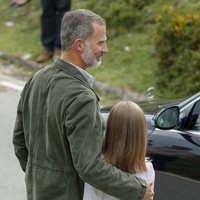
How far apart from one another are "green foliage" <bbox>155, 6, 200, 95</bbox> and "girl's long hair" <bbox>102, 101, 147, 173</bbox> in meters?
5.42

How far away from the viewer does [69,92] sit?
2.81 meters

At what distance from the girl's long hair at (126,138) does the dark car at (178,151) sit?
927mm

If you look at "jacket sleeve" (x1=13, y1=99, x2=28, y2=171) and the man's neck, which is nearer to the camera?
the man's neck

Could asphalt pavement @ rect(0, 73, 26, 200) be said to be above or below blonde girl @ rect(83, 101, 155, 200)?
below

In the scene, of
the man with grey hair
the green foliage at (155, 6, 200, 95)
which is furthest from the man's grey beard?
the green foliage at (155, 6, 200, 95)

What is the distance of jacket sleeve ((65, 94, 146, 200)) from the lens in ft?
9.01

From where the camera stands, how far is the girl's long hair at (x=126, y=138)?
115 inches

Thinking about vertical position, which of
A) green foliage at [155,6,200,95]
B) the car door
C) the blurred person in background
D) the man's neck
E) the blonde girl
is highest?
the man's neck

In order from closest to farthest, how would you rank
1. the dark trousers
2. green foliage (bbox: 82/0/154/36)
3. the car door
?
the car door < the dark trousers < green foliage (bbox: 82/0/154/36)

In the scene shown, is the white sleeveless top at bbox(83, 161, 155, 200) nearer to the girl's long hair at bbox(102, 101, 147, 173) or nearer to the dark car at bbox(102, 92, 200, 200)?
the girl's long hair at bbox(102, 101, 147, 173)

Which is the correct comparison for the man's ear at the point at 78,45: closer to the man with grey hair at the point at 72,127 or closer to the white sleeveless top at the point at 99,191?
the man with grey hair at the point at 72,127

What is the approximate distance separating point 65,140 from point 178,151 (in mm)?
1261

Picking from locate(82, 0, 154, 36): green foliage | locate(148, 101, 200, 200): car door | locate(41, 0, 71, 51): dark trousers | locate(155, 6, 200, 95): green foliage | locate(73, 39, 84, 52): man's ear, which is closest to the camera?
locate(73, 39, 84, 52): man's ear

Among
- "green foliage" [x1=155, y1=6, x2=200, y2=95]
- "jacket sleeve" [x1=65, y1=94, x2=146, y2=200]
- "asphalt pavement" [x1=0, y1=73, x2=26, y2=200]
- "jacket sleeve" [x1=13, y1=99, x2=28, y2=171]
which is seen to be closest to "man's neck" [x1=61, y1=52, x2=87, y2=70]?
"jacket sleeve" [x1=65, y1=94, x2=146, y2=200]
